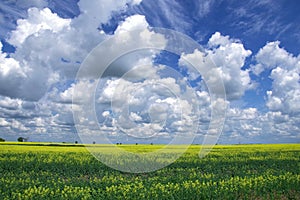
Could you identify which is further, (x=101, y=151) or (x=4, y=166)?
(x=101, y=151)

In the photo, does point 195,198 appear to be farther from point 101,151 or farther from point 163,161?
point 101,151

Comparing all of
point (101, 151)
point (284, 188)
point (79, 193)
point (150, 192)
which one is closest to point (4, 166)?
point (101, 151)

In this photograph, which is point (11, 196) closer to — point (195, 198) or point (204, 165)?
point (195, 198)

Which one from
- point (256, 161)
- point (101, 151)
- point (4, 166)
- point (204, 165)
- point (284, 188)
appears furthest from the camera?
point (101, 151)

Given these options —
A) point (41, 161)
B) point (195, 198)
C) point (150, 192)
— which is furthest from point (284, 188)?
point (41, 161)

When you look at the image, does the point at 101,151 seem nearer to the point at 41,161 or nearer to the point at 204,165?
the point at 41,161

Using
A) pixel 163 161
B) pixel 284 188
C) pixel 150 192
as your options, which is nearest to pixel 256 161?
pixel 163 161

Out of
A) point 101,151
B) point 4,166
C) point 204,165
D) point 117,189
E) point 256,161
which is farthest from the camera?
point 101,151

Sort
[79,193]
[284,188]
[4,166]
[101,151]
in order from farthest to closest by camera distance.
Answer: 1. [101,151]
2. [4,166]
3. [284,188]
4. [79,193]

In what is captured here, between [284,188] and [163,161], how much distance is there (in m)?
11.5

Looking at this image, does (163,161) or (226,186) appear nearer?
(226,186)

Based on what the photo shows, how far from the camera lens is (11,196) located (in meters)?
10.5

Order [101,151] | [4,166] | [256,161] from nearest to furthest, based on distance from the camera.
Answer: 1. [4,166]
2. [256,161]
3. [101,151]

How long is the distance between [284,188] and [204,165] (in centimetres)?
1009
